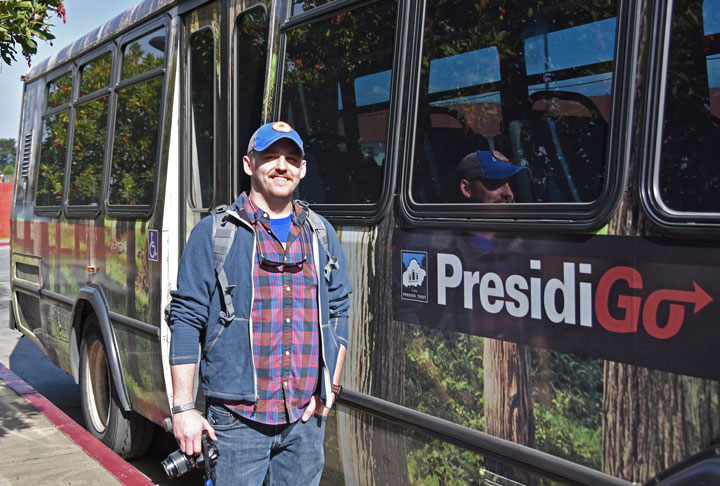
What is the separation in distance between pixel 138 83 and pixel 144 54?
0.67ft

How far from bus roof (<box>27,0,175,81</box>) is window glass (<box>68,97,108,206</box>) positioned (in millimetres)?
471

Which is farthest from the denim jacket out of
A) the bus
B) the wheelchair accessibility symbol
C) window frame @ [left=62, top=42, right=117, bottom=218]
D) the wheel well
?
the wheel well

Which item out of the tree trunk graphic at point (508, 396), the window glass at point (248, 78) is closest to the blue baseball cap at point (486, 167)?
the tree trunk graphic at point (508, 396)

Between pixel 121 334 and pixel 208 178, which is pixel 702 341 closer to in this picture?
pixel 208 178

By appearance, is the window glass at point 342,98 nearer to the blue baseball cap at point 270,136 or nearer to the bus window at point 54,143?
the blue baseball cap at point 270,136

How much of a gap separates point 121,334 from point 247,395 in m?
3.16

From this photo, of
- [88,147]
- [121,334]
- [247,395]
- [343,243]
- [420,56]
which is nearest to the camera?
[247,395]

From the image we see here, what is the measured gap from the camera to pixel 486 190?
2887 millimetres

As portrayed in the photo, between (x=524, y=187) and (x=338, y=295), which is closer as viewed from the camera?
(x=524, y=187)

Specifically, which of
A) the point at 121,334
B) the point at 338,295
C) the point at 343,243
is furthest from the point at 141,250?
the point at 338,295

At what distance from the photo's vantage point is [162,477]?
566cm

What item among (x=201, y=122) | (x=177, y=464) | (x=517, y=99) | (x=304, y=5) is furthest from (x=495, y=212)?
(x=201, y=122)

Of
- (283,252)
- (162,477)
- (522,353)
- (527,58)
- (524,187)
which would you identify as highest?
(527,58)

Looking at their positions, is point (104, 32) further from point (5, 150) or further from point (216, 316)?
point (5, 150)
